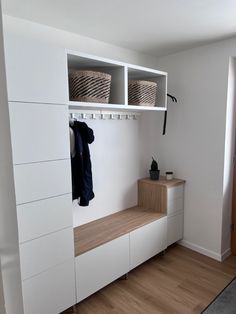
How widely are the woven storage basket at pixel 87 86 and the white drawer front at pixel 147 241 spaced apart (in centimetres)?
134

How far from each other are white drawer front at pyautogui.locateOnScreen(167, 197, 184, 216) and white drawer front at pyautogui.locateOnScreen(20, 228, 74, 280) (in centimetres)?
132

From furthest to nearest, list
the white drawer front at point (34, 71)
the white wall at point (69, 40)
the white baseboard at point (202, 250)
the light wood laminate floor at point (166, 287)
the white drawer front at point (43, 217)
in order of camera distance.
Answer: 1. the white baseboard at point (202, 250)
2. the light wood laminate floor at point (166, 287)
3. the white wall at point (69, 40)
4. the white drawer front at point (43, 217)
5. the white drawer front at point (34, 71)

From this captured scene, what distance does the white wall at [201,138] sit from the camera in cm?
253

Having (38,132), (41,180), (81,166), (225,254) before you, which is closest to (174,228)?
(225,254)

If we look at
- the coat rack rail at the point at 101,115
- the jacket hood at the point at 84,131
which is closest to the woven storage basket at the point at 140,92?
the coat rack rail at the point at 101,115

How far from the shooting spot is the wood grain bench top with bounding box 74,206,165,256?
2070 millimetres

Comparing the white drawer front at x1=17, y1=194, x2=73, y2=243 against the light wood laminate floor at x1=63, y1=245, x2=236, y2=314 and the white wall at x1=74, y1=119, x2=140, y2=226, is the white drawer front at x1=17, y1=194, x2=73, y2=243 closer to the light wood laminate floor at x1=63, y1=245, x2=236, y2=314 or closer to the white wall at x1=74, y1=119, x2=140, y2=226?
the white wall at x1=74, y1=119, x2=140, y2=226

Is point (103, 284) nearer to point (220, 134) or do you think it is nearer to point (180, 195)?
point (180, 195)

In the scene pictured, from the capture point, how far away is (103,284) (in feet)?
6.93

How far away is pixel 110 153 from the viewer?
8.66 ft

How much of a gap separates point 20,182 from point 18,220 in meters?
0.25

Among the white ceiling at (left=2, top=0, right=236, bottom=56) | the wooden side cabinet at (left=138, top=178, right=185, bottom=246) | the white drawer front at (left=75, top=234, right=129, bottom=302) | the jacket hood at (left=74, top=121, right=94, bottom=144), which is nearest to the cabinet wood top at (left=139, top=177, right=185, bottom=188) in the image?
the wooden side cabinet at (left=138, top=178, right=185, bottom=246)

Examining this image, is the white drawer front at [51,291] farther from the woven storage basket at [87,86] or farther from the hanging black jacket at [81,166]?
the woven storage basket at [87,86]

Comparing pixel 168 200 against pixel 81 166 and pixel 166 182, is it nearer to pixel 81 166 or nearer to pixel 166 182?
pixel 166 182
